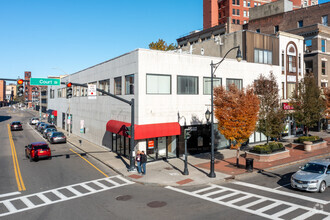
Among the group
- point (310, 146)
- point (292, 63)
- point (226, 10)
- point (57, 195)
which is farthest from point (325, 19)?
point (57, 195)

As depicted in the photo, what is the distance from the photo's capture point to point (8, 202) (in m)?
13.7

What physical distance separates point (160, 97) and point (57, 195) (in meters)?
12.0

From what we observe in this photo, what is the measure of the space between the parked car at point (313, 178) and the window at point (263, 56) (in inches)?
737

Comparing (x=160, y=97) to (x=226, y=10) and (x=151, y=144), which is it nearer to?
(x=151, y=144)

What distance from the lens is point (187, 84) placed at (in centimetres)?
2536

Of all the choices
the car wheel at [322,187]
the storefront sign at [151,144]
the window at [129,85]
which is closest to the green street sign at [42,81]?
the window at [129,85]

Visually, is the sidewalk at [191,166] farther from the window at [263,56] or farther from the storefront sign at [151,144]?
the window at [263,56]

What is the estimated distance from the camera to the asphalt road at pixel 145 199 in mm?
11969

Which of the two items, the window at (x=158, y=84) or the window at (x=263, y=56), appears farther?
the window at (x=263, y=56)

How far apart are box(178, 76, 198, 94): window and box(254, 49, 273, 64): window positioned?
10.7 metres

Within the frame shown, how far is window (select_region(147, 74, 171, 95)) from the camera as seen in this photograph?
23016 mm

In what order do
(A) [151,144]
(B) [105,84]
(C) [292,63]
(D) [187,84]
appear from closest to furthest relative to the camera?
(A) [151,144] → (D) [187,84] → (B) [105,84] → (C) [292,63]

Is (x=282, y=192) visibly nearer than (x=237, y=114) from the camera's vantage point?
Yes

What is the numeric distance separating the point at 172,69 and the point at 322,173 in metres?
14.4
